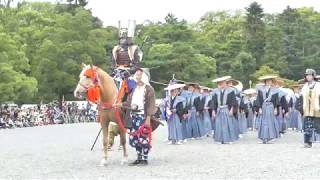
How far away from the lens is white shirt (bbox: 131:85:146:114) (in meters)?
11.6

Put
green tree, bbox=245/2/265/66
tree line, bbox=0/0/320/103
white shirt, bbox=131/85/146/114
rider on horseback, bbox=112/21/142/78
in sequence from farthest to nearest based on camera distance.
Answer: green tree, bbox=245/2/265/66 < tree line, bbox=0/0/320/103 < rider on horseback, bbox=112/21/142/78 < white shirt, bbox=131/85/146/114

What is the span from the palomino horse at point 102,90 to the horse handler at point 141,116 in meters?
0.32

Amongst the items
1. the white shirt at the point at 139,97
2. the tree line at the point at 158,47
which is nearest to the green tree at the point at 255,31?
the tree line at the point at 158,47

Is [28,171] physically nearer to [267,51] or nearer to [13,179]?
[13,179]

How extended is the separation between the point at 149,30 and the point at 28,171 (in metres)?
52.9

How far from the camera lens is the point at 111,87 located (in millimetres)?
11797

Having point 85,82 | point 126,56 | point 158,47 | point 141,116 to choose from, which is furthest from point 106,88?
point 158,47

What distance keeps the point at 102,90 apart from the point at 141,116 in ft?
2.98

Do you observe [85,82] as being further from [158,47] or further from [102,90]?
[158,47]

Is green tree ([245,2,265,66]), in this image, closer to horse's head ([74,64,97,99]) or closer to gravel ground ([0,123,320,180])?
gravel ground ([0,123,320,180])

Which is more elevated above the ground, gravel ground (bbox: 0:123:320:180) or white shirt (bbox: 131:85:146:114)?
Answer: white shirt (bbox: 131:85:146:114)

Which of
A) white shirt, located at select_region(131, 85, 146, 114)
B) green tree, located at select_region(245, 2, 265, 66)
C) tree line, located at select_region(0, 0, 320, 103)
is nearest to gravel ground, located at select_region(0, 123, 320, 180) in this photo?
white shirt, located at select_region(131, 85, 146, 114)

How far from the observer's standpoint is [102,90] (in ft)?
38.1

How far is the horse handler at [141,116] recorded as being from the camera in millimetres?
11500
